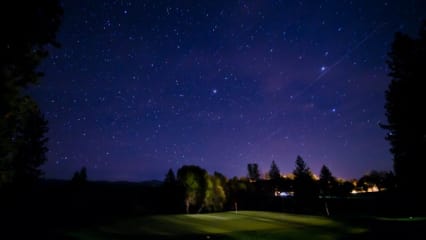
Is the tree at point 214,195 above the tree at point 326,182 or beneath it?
beneath

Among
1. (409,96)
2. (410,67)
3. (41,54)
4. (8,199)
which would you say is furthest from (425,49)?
(8,199)

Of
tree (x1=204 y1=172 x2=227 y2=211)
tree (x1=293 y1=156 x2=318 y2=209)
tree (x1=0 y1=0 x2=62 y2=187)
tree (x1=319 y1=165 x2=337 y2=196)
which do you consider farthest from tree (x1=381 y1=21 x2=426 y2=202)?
tree (x1=319 y1=165 x2=337 y2=196)

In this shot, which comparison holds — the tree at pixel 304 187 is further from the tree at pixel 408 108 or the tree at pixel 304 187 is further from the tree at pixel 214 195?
the tree at pixel 408 108

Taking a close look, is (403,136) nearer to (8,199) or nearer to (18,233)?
(18,233)

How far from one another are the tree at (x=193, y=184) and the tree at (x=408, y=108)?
3090 cm

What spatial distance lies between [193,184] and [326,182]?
83984 mm

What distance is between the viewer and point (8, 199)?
3878 cm

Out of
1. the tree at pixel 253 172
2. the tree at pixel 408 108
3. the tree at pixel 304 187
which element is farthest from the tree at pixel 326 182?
the tree at pixel 408 108

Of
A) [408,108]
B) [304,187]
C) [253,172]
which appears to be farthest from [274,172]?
[408,108]

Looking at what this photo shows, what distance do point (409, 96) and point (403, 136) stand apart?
185 inches

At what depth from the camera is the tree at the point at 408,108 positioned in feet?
80.8

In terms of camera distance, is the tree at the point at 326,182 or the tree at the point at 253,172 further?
the tree at the point at 253,172

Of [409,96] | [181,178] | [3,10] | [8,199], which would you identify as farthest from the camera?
[181,178]

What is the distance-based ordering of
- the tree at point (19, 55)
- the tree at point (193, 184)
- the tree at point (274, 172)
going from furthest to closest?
the tree at point (274, 172)
the tree at point (193, 184)
the tree at point (19, 55)
